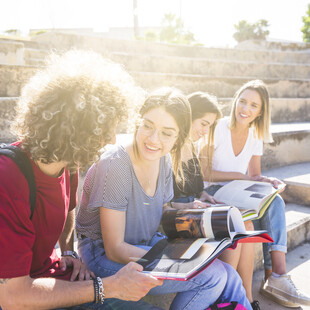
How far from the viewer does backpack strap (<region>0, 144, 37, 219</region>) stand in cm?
90

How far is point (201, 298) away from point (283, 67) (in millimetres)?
6471

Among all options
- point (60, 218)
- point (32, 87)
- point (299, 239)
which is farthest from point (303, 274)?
point (32, 87)

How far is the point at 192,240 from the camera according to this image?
121 cm

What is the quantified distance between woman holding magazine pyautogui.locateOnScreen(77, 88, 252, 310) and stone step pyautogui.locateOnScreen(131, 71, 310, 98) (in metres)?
2.81

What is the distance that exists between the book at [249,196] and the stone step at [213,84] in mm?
2438

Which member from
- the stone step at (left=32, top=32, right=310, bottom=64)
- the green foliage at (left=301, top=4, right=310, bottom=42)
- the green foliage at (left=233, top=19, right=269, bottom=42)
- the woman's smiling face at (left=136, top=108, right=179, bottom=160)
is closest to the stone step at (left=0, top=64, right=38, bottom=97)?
the woman's smiling face at (left=136, top=108, right=179, bottom=160)

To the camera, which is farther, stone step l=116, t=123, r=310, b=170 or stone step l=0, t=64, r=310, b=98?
stone step l=116, t=123, r=310, b=170

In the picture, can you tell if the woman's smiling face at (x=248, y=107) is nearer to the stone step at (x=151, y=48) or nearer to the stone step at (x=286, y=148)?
the stone step at (x=286, y=148)

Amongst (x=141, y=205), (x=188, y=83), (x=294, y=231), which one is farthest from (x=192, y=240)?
(x=188, y=83)

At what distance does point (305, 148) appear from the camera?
12.3ft

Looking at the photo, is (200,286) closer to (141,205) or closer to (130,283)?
(130,283)

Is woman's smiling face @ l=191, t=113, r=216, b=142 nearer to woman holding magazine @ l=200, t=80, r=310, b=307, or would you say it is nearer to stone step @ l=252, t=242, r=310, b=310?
woman holding magazine @ l=200, t=80, r=310, b=307

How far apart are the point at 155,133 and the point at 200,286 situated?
0.64 metres

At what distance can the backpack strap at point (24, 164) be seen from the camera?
0.90 metres
